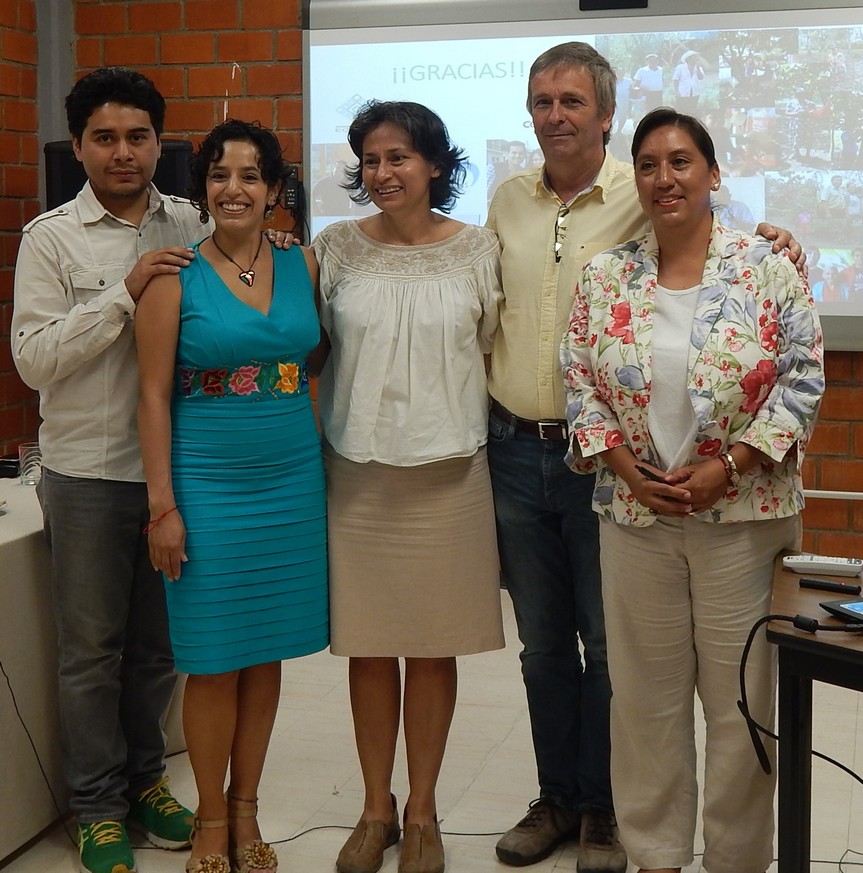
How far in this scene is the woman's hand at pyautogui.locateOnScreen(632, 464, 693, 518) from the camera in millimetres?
1940

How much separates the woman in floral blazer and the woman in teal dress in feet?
1.84

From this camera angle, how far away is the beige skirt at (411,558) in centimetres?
233

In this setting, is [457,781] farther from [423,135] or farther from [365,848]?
[423,135]

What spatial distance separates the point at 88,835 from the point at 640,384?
151cm

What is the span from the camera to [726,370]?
6.34ft

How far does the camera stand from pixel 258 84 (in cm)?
432

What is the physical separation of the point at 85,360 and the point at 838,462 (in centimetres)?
268

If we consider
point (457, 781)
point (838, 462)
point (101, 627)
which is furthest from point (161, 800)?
point (838, 462)

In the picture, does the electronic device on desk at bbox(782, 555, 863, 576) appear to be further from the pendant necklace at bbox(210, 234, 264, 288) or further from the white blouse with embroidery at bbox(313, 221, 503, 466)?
the pendant necklace at bbox(210, 234, 264, 288)

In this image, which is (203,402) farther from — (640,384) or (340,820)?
(340,820)

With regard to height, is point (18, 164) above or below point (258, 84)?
below

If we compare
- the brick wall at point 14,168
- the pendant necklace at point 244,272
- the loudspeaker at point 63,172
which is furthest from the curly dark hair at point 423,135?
the brick wall at point 14,168

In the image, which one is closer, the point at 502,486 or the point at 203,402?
the point at 203,402

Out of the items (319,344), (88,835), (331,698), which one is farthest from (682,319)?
(331,698)
